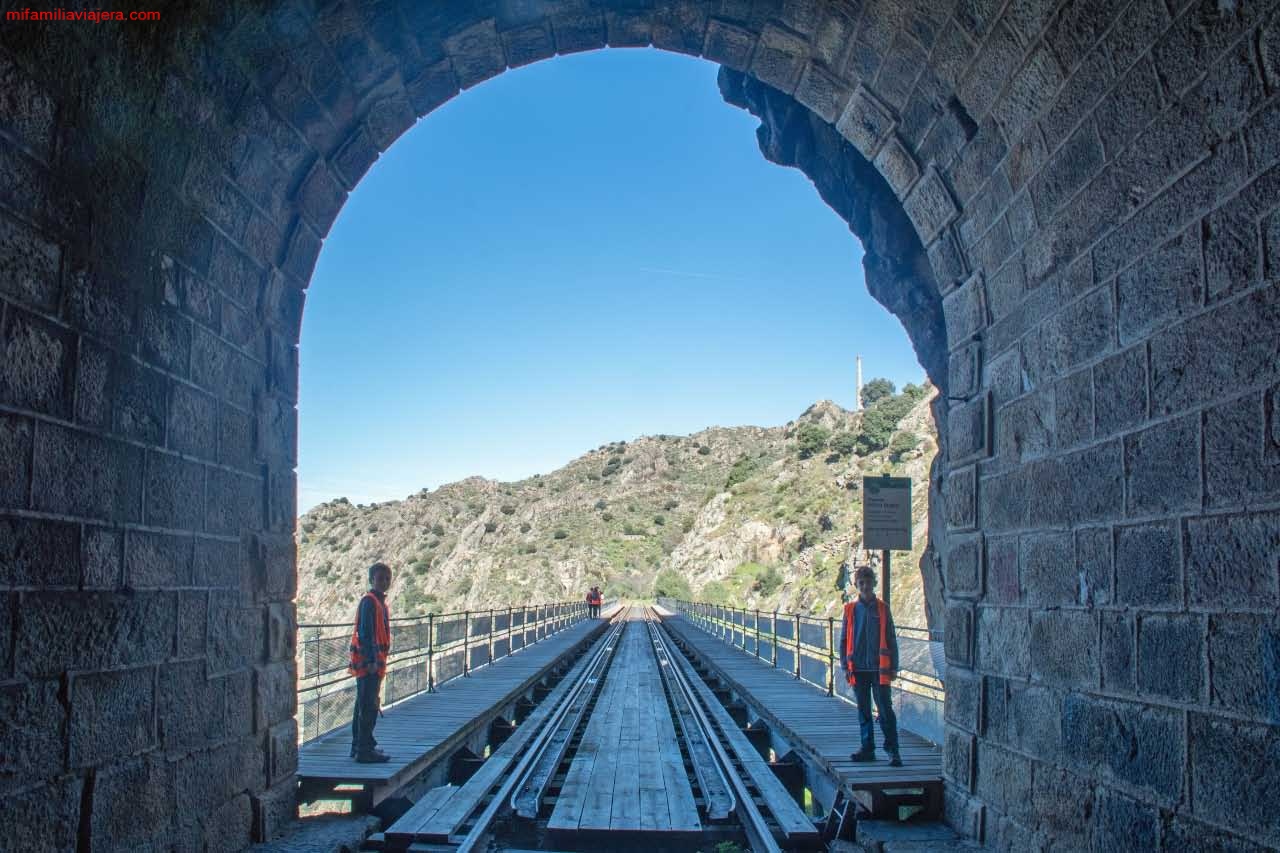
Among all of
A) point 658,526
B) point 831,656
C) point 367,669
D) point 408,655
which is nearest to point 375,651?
point 367,669

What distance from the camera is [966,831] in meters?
5.76

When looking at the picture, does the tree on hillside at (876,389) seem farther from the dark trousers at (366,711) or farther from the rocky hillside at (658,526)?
the dark trousers at (366,711)

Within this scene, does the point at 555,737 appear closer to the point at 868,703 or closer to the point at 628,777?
the point at 628,777

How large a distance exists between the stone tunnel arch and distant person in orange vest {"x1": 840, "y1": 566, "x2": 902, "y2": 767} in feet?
3.81

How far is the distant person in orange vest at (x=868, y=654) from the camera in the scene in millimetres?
7328

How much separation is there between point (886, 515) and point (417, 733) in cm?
520

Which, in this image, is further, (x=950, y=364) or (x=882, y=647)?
(x=882, y=647)

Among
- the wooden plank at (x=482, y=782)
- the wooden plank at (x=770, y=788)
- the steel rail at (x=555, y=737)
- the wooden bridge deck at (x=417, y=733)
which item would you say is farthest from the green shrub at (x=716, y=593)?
the wooden plank at (x=770, y=788)

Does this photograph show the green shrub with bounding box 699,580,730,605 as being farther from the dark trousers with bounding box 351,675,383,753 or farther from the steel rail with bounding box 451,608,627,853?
the dark trousers with bounding box 351,675,383,753

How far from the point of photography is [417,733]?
29.5ft

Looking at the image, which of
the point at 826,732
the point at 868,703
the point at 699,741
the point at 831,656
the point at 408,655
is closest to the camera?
the point at 868,703

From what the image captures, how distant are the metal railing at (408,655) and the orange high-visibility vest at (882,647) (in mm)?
4300

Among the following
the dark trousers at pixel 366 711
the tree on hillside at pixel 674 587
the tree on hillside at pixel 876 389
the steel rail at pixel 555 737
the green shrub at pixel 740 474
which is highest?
the tree on hillside at pixel 876 389

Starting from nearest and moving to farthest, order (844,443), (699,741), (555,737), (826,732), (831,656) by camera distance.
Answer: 1. (826,732)
2. (699,741)
3. (555,737)
4. (831,656)
5. (844,443)
